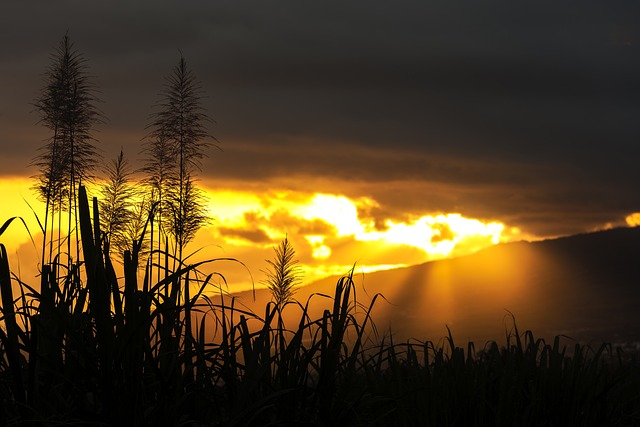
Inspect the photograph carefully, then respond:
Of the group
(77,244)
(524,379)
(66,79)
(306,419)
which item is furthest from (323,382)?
(66,79)

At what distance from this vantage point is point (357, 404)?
4.75 meters

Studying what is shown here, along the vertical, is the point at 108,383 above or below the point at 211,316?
below

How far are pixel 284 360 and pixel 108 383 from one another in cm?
101

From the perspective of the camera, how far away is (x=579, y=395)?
600 cm

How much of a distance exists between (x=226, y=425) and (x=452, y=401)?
2058 millimetres

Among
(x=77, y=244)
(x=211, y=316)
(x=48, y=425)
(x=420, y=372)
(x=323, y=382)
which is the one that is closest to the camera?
(x=48, y=425)

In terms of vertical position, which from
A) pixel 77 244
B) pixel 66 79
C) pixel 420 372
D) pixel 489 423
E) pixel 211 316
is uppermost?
pixel 66 79

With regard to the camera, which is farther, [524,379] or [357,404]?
[524,379]

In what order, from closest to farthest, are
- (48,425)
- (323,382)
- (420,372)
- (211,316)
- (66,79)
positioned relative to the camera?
1. (48,425)
2. (323,382)
3. (211,316)
4. (420,372)
5. (66,79)

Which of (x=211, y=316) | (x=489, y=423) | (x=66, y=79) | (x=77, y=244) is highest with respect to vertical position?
(x=66, y=79)

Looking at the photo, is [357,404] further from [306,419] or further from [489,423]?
[489,423]

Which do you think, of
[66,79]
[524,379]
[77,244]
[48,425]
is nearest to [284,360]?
[48,425]

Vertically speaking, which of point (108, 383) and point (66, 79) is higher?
point (66, 79)

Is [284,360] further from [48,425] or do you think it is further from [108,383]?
[48,425]
